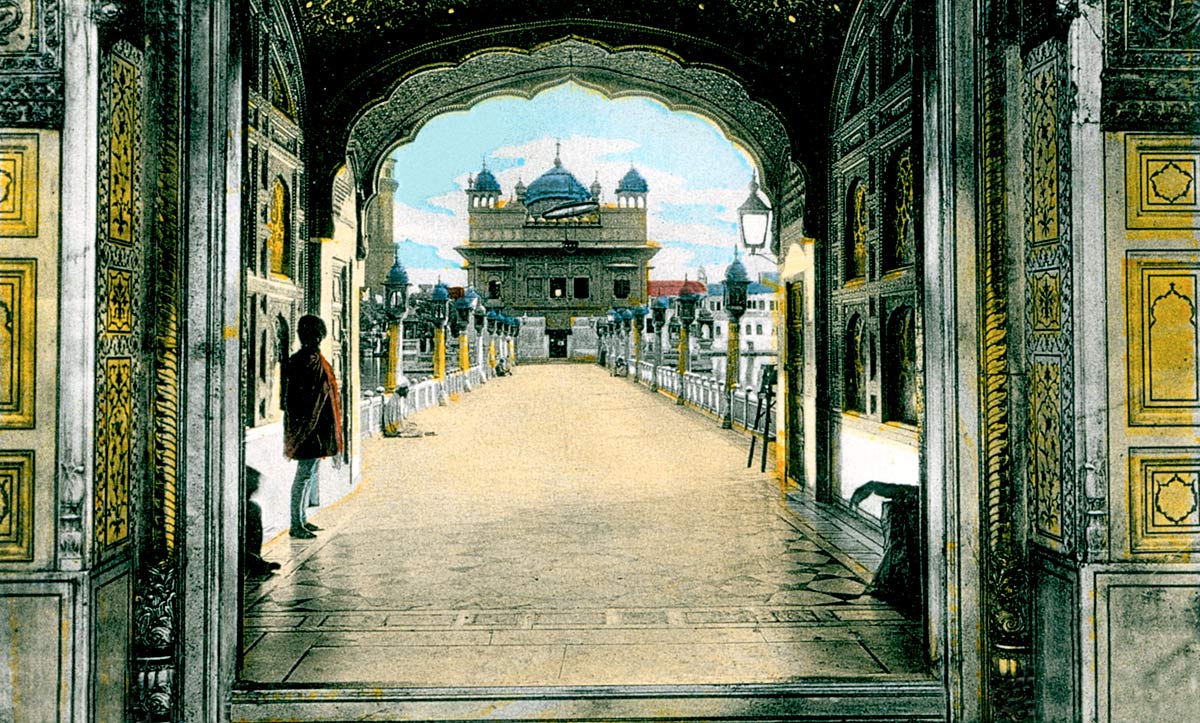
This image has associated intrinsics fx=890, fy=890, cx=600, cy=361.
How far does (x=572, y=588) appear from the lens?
18.8ft

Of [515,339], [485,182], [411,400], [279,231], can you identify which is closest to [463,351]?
[411,400]

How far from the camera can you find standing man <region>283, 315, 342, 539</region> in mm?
6914

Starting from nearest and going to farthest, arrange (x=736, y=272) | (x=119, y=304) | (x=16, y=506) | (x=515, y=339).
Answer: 1. (x=16, y=506)
2. (x=119, y=304)
3. (x=736, y=272)
4. (x=515, y=339)

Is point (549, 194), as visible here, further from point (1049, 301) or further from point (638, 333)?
point (1049, 301)

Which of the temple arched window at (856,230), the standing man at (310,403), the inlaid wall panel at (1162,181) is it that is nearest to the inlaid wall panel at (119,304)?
the standing man at (310,403)

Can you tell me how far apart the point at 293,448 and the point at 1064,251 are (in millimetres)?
5535

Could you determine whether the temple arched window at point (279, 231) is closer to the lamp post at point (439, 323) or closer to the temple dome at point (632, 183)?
the lamp post at point (439, 323)

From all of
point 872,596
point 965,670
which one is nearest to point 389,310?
point 872,596

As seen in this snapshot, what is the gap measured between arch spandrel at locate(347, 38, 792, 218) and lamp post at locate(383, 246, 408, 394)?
709 cm

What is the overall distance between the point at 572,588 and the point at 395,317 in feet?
38.1

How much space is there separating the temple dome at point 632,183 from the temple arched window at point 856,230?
51.6 metres

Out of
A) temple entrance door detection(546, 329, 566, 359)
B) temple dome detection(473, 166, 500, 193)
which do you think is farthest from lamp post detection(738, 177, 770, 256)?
temple dome detection(473, 166, 500, 193)

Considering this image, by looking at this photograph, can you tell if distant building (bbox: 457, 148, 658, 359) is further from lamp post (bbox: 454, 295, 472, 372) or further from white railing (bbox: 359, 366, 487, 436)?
lamp post (bbox: 454, 295, 472, 372)

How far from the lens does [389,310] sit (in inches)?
653
